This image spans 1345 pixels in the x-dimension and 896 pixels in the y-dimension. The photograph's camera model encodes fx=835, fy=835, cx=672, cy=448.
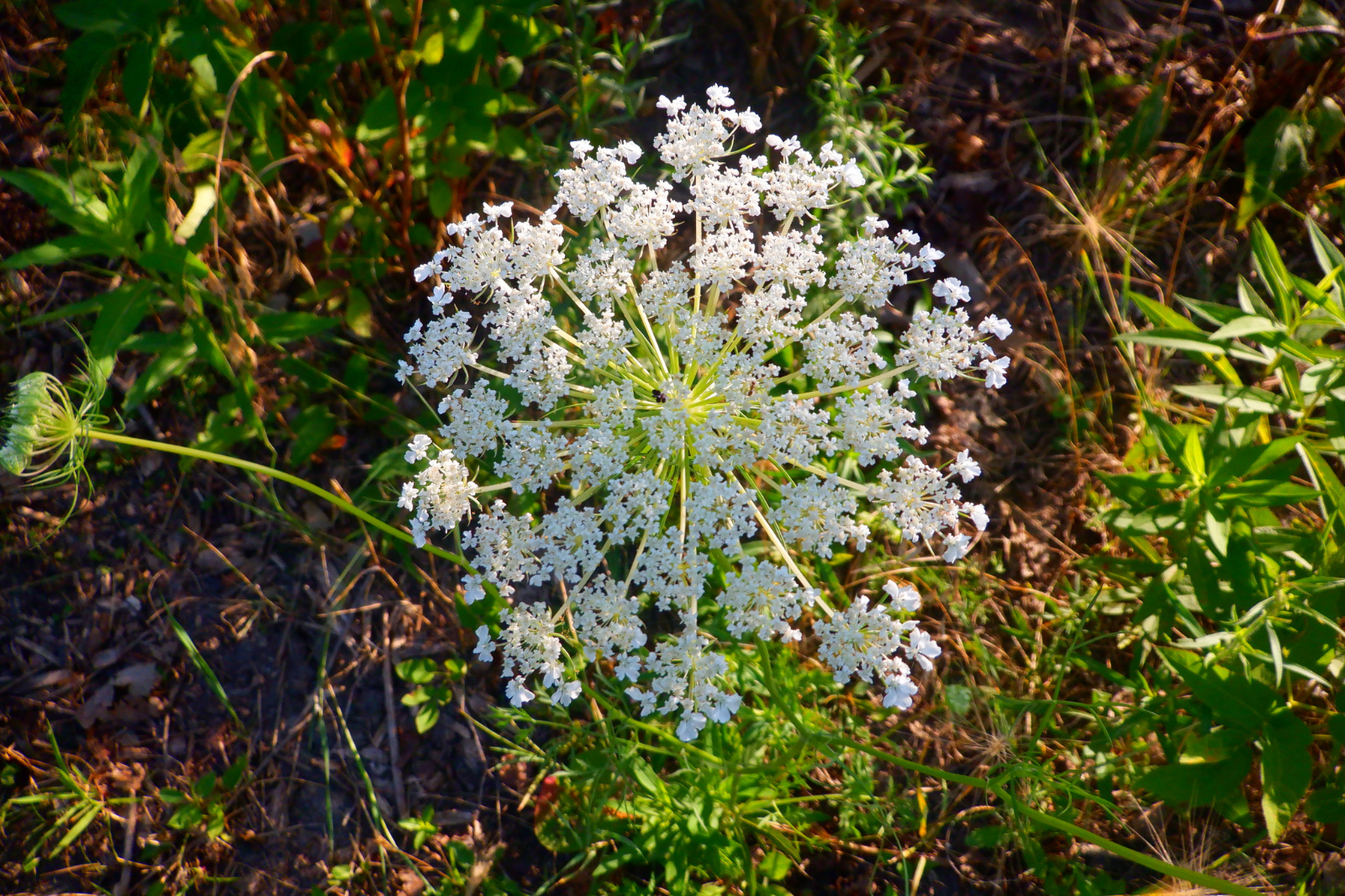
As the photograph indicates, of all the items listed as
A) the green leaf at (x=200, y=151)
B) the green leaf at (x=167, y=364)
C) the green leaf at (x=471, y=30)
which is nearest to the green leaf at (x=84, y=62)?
the green leaf at (x=200, y=151)

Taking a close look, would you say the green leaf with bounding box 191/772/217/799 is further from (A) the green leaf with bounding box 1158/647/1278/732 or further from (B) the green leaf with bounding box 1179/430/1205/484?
(B) the green leaf with bounding box 1179/430/1205/484

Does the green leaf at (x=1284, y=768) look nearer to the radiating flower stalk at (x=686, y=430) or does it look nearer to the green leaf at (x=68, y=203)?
the radiating flower stalk at (x=686, y=430)

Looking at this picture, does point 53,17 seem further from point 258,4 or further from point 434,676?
point 434,676

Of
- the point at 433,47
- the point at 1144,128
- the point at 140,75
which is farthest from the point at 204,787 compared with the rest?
the point at 1144,128

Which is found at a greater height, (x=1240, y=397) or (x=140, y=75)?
(x=140, y=75)

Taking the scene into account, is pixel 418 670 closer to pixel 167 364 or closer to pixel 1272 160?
pixel 167 364
